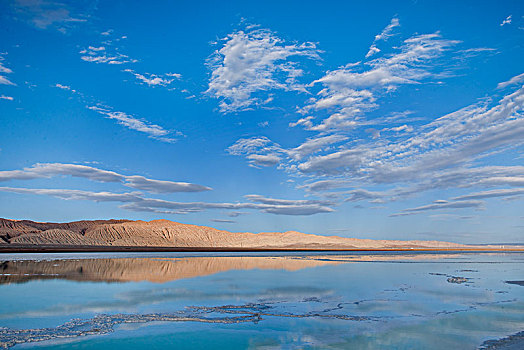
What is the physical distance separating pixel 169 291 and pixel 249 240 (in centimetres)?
17335

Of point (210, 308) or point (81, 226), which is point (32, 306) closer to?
point (210, 308)

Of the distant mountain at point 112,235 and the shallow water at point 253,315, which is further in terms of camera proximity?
the distant mountain at point 112,235

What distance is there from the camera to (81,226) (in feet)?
489

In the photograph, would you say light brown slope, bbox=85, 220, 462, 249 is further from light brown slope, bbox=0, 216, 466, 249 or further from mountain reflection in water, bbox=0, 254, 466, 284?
mountain reflection in water, bbox=0, 254, 466, 284

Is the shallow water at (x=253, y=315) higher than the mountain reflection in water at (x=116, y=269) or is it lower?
higher

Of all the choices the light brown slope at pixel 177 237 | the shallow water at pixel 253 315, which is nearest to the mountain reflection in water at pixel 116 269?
the shallow water at pixel 253 315

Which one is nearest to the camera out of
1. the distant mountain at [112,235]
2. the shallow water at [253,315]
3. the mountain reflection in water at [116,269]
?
the shallow water at [253,315]

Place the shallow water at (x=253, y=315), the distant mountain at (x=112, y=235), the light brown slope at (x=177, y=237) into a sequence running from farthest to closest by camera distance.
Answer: the light brown slope at (x=177, y=237) → the distant mountain at (x=112, y=235) → the shallow water at (x=253, y=315)

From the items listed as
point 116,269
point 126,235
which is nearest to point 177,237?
point 126,235

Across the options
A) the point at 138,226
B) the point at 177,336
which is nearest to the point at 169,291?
the point at 177,336

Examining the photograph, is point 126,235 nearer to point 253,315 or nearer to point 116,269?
point 116,269

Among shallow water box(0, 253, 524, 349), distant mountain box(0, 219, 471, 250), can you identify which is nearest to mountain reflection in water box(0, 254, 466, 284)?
shallow water box(0, 253, 524, 349)

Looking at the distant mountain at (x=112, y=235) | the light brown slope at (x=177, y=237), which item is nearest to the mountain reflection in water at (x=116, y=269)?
the distant mountain at (x=112, y=235)

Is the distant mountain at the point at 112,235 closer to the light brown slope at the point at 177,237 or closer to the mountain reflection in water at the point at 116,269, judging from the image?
the light brown slope at the point at 177,237
